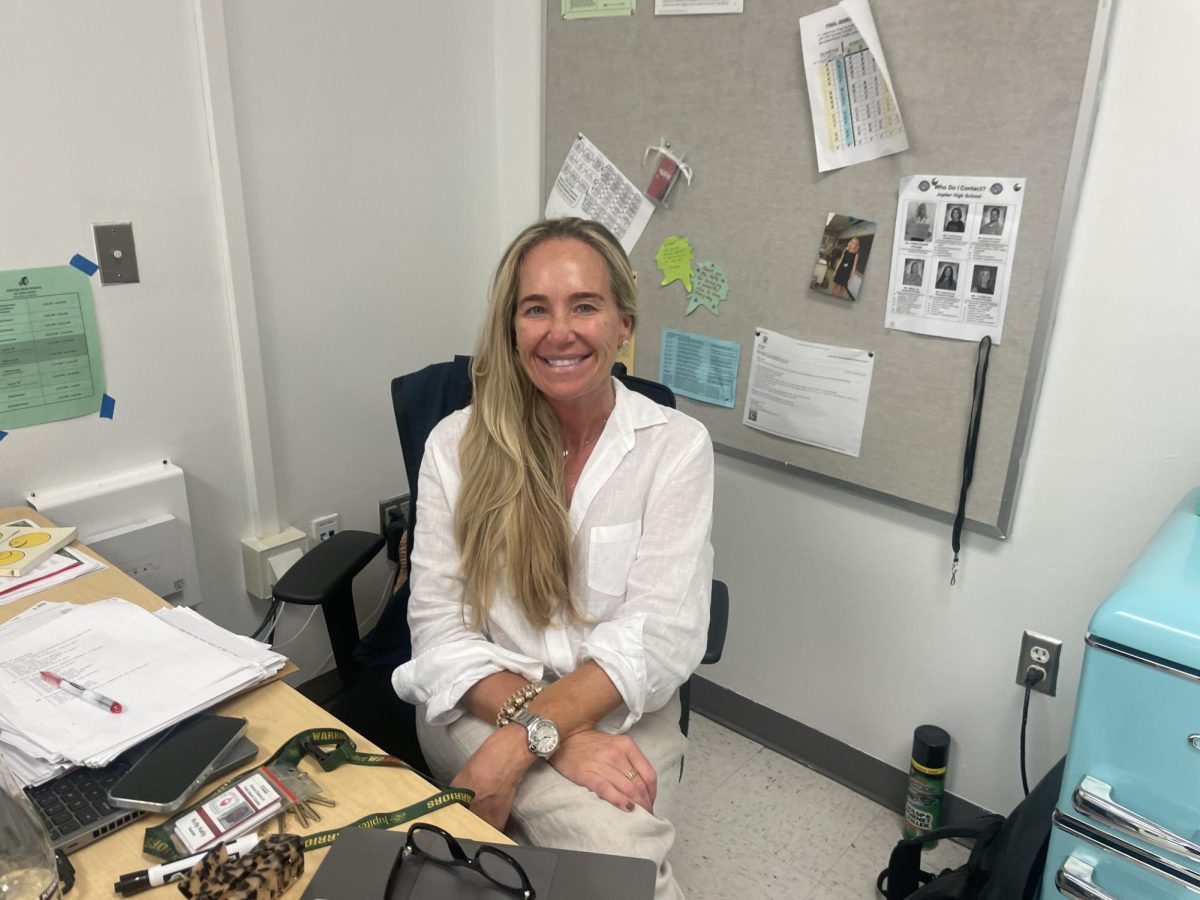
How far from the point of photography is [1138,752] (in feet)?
3.28

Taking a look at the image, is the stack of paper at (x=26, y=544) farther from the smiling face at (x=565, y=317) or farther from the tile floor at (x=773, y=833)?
the tile floor at (x=773, y=833)

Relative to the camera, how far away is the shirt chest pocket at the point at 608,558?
4.60 ft

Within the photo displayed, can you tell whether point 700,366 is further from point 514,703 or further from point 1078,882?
point 1078,882

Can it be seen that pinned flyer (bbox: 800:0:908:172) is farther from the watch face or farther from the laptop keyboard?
the laptop keyboard

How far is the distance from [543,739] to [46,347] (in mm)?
1161

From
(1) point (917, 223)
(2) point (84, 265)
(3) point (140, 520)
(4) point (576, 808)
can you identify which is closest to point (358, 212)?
(2) point (84, 265)

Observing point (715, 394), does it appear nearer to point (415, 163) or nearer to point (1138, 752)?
point (415, 163)

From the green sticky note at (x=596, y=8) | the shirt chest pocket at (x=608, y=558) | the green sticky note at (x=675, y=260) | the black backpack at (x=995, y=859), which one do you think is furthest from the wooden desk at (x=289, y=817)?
the green sticky note at (x=596, y=8)

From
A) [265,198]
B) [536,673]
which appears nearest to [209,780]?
[536,673]

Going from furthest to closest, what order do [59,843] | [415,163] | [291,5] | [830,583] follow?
1. [415,163]
2. [830,583]
3. [291,5]
4. [59,843]

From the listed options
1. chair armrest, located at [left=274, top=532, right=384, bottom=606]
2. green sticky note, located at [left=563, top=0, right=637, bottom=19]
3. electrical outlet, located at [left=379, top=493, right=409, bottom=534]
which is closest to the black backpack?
chair armrest, located at [left=274, top=532, right=384, bottom=606]

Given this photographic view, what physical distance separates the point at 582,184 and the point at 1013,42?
1016 millimetres

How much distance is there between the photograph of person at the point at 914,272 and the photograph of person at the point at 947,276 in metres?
0.03

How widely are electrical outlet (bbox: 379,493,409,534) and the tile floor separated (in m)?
0.96
